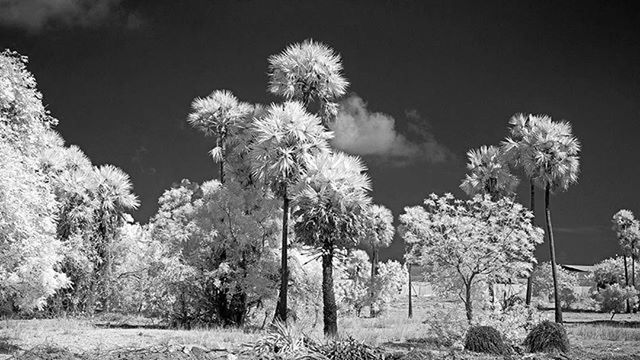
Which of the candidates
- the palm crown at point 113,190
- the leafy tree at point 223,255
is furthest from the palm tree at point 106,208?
the leafy tree at point 223,255

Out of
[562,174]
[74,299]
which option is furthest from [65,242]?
[562,174]

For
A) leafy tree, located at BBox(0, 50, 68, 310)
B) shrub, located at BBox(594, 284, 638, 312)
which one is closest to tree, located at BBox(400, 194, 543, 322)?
leafy tree, located at BBox(0, 50, 68, 310)

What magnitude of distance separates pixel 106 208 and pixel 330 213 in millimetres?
17845

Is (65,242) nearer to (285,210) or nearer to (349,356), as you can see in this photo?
(285,210)

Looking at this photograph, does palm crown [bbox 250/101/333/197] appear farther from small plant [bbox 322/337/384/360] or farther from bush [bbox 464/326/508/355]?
small plant [bbox 322/337/384/360]

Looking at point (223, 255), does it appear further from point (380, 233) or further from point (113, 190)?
point (380, 233)

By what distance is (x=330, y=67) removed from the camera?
31.1m

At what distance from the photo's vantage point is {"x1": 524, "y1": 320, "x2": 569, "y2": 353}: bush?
71.3 feet

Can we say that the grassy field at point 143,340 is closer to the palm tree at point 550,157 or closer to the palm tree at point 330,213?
the palm tree at point 330,213

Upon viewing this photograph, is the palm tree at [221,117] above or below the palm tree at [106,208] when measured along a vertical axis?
above

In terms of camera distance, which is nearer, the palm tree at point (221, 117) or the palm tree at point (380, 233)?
the palm tree at point (221, 117)

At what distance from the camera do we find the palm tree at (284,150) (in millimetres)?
27578

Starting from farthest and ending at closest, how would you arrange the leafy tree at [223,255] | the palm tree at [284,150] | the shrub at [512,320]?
the leafy tree at [223,255], the palm tree at [284,150], the shrub at [512,320]

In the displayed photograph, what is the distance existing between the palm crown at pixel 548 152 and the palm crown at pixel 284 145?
17.4m
